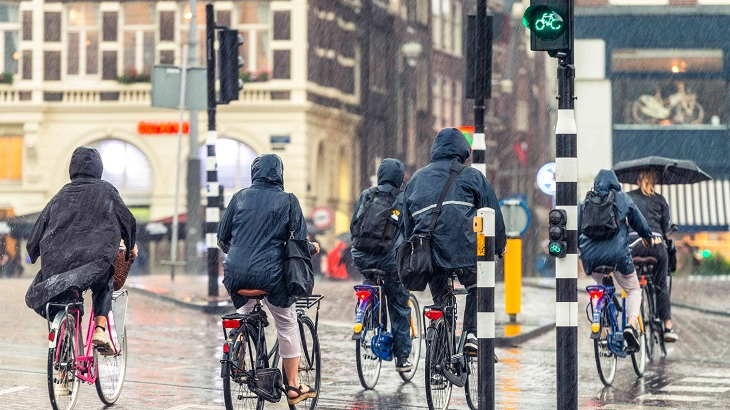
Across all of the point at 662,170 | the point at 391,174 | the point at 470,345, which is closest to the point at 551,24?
the point at 470,345

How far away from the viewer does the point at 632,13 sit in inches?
1433

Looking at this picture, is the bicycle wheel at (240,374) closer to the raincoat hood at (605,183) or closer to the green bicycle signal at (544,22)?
the green bicycle signal at (544,22)

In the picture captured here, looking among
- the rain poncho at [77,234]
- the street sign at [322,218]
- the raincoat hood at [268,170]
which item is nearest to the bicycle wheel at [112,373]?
the rain poncho at [77,234]

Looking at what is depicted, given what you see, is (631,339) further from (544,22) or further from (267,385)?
(267,385)

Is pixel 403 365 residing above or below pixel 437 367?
below

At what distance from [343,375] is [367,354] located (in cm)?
121

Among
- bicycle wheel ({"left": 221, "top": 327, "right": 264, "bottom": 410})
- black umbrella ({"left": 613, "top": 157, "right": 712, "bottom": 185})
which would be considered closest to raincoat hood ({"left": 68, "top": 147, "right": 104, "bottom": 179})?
bicycle wheel ({"left": 221, "top": 327, "right": 264, "bottom": 410})

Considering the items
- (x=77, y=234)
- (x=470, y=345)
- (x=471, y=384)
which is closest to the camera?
(x=77, y=234)

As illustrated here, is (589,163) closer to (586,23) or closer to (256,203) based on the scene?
(586,23)

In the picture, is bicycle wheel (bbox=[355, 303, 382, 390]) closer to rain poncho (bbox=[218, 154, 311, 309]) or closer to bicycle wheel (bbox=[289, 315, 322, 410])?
bicycle wheel (bbox=[289, 315, 322, 410])

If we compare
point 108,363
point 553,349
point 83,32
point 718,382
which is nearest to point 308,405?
point 108,363

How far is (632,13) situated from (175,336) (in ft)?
75.4

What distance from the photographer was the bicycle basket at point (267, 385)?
9047 mm

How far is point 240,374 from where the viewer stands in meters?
8.91
